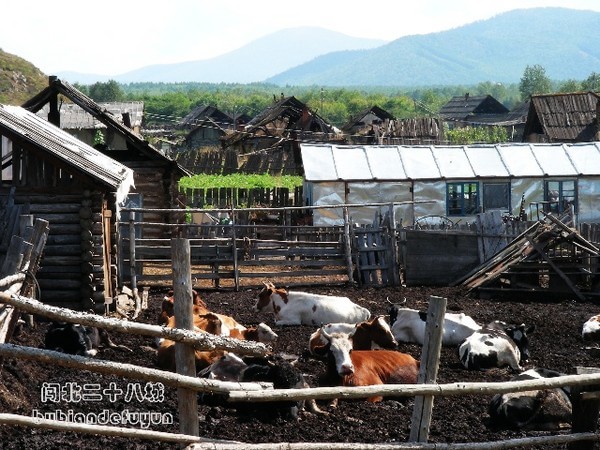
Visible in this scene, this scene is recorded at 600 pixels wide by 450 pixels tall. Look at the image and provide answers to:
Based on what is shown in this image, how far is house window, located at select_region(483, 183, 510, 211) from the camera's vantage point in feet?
116

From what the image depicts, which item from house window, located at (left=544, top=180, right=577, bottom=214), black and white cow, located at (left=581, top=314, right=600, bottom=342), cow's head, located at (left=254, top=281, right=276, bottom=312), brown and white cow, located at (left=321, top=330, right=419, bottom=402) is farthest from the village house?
brown and white cow, located at (left=321, top=330, right=419, bottom=402)

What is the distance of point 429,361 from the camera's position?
→ 26.8 feet

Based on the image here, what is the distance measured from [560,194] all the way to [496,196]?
7.42 feet

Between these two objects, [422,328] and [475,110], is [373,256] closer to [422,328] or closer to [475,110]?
[422,328]

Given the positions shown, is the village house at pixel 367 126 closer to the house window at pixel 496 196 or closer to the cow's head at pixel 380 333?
the house window at pixel 496 196

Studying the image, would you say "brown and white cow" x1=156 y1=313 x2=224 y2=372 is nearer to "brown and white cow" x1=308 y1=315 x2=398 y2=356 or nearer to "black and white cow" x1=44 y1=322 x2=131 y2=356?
"black and white cow" x1=44 y1=322 x2=131 y2=356

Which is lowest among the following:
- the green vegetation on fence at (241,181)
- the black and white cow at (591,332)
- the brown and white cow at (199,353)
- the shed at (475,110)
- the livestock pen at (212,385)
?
the black and white cow at (591,332)

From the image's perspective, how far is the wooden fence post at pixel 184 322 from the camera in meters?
7.43

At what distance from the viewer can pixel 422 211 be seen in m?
34.4

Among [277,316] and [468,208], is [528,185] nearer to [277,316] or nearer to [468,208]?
[468,208]

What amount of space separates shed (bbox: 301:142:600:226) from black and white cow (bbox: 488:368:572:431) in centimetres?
2307

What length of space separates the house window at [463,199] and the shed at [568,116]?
858 inches

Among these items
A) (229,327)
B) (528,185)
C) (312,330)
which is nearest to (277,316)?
(312,330)

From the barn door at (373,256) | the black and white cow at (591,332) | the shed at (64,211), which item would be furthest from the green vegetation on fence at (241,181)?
the black and white cow at (591,332)
